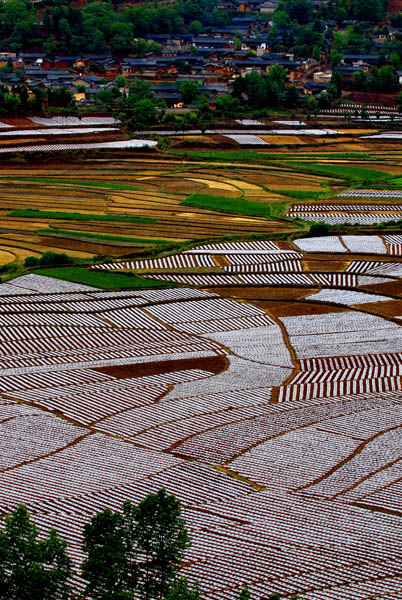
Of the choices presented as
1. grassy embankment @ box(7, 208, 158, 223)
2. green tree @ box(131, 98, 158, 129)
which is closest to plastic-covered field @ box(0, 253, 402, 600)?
grassy embankment @ box(7, 208, 158, 223)

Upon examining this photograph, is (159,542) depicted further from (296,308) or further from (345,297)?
(345,297)

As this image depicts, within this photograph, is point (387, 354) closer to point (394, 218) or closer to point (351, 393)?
point (351, 393)

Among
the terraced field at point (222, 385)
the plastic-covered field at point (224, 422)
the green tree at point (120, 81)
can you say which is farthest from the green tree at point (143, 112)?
the plastic-covered field at point (224, 422)

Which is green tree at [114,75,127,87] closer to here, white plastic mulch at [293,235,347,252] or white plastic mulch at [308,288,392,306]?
white plastic mulch at [293,235,347,252]

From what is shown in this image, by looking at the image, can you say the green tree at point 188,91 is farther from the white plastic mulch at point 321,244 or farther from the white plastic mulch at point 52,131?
the white plastic mulch at point 321,244

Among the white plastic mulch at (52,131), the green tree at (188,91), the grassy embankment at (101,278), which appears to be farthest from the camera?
the green tree at (188,91)

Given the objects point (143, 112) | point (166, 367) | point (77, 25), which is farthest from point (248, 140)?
point (166, 367)

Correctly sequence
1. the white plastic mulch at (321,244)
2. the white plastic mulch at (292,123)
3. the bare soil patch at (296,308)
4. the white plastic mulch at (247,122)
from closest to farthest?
1. the bare soil patch at (296,308)
2. the white plastic mulch at (321,244)
3. the white plastic mulch at (247,122)
4. the white plastic mulch at (292,123)
